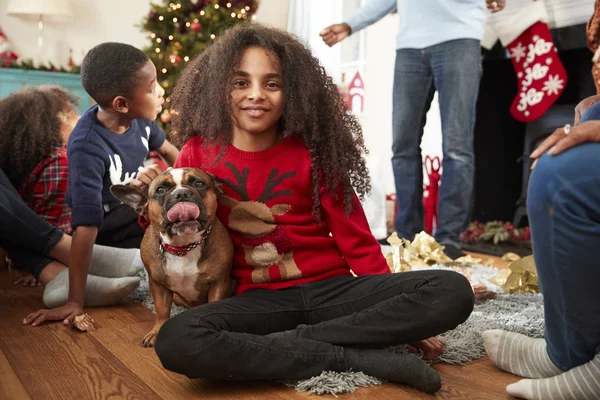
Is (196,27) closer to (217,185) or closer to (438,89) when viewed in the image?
(438,89)

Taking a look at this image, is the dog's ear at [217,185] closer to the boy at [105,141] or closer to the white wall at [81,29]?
the boy at [105,141]

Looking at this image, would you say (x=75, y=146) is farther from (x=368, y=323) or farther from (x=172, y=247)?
(x=368, y=323)

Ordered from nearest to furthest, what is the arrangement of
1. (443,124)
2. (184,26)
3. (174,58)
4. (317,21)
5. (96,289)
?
(96,289) → (443,124) → (174,58) → (184,26) → (317,21)

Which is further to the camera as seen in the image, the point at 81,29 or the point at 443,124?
the point at 81,29

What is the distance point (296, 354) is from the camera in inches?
43.9

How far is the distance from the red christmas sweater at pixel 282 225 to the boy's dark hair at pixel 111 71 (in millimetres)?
504

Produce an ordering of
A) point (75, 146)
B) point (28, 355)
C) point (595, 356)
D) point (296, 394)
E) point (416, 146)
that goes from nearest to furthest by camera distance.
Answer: point (595, 356), point (296, 394), point (28, 355), point (75, 146), point (416, 146)

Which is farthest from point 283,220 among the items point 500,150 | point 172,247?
point 500,150

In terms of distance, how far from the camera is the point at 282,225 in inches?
52.7

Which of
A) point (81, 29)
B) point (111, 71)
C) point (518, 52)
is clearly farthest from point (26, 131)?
point (81, 29)

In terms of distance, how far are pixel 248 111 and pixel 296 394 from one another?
60cm

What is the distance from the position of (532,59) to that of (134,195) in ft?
7.79

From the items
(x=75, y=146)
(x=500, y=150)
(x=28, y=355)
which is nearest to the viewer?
(x=28, y=355)

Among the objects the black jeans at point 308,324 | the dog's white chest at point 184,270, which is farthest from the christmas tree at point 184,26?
the black jeans at point 308,324
